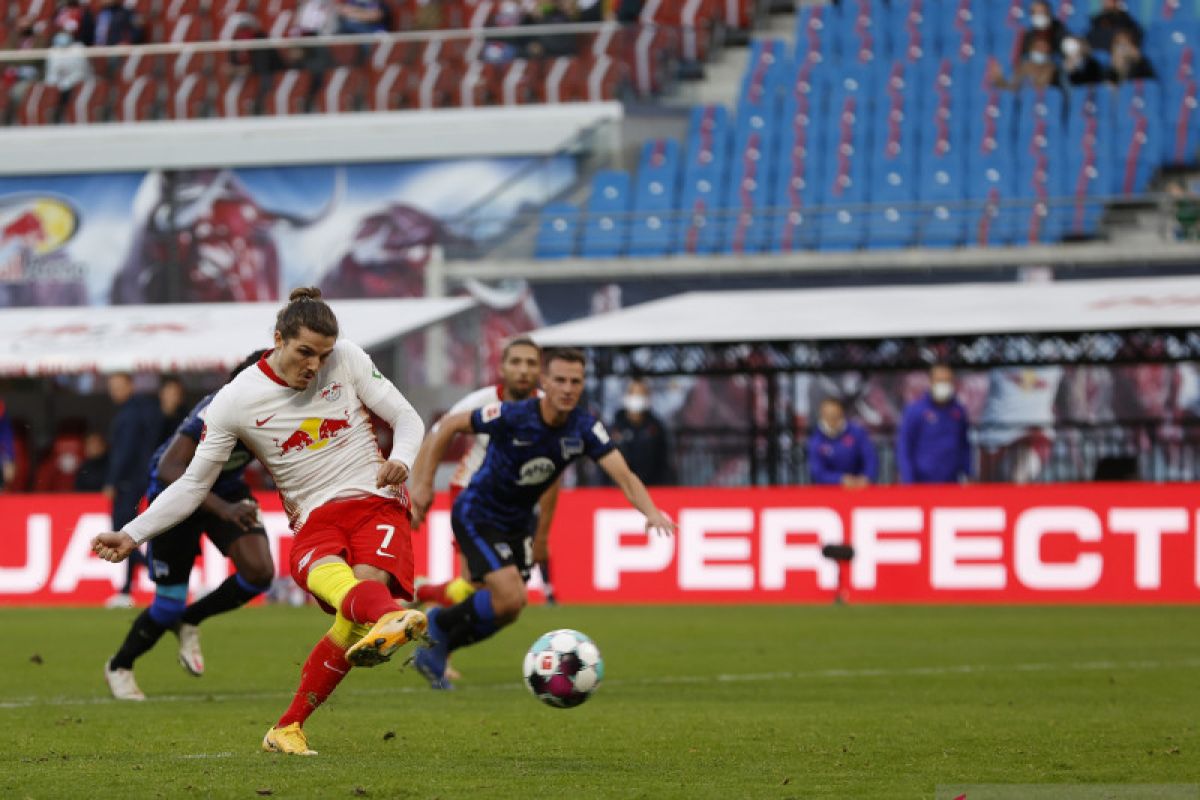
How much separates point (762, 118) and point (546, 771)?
24.2 meters

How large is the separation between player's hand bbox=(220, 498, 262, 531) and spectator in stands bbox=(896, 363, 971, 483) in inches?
411

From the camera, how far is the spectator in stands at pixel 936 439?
2108 centimetres

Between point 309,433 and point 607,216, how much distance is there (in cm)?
2127

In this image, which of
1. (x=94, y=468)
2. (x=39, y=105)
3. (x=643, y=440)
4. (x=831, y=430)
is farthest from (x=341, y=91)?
(x=831, y=430)

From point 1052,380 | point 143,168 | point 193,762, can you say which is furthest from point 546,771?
point 143,168

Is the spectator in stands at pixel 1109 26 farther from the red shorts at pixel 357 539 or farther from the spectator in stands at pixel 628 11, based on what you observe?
the red shorts at pixel 357 539

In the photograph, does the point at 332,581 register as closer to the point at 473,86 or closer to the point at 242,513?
the point at 242,513

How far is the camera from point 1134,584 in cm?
1964

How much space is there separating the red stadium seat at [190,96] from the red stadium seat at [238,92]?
9.8 inches

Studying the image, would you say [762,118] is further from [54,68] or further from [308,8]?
[54,68]

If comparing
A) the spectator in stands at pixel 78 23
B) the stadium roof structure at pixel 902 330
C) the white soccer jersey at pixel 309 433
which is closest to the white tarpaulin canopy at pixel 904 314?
the stadium roof structure at pixel 902 330

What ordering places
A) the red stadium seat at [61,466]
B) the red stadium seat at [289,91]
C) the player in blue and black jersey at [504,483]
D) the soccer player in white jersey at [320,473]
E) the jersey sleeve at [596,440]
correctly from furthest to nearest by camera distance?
1. the red stadium seat at [289,91]
2. the red stadium seat at [61,466]
3. the player in blue and black jersey at [504,483]
4. the jersey sleeve at [596,440]
5. the soccer player in white jersey at [320,473]

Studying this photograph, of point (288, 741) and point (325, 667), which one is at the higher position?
point (325, 667)

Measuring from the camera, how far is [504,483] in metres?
12.1
